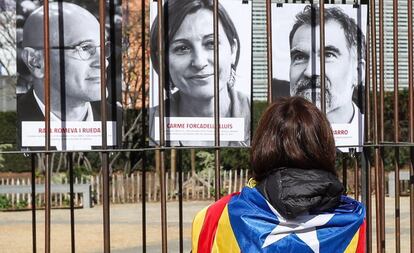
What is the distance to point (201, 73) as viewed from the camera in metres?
4.27

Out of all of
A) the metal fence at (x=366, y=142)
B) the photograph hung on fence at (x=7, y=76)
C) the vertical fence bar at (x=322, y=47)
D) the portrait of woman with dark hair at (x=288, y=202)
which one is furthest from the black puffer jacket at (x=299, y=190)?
the photograph hung on fence at (x=7, y=76)

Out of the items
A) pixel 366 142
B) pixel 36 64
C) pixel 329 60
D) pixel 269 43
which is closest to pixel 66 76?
pixel 36 64

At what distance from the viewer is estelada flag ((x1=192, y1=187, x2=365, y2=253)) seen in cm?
244

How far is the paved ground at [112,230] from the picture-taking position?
11.4 metres

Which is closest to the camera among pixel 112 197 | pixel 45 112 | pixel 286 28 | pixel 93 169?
pixel 45 112

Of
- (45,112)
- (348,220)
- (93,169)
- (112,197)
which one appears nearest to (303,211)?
(348,220)

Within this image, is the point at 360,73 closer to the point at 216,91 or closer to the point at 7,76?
the point at 216,91

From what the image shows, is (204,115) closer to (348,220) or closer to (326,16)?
(326,16)

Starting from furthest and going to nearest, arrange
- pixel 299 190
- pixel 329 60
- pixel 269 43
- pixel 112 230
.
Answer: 1. pixel 112 230
2. pixel 329 60
3. pixel 269 43
4. pixel 299 190

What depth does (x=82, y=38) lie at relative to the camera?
411cm

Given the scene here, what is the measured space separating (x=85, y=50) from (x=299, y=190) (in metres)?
2.04

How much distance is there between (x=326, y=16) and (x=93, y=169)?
58.3 ft

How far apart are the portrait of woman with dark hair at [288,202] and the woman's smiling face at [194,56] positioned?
179 cm

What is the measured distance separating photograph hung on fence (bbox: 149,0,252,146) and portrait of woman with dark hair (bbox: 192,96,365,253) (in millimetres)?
1722
